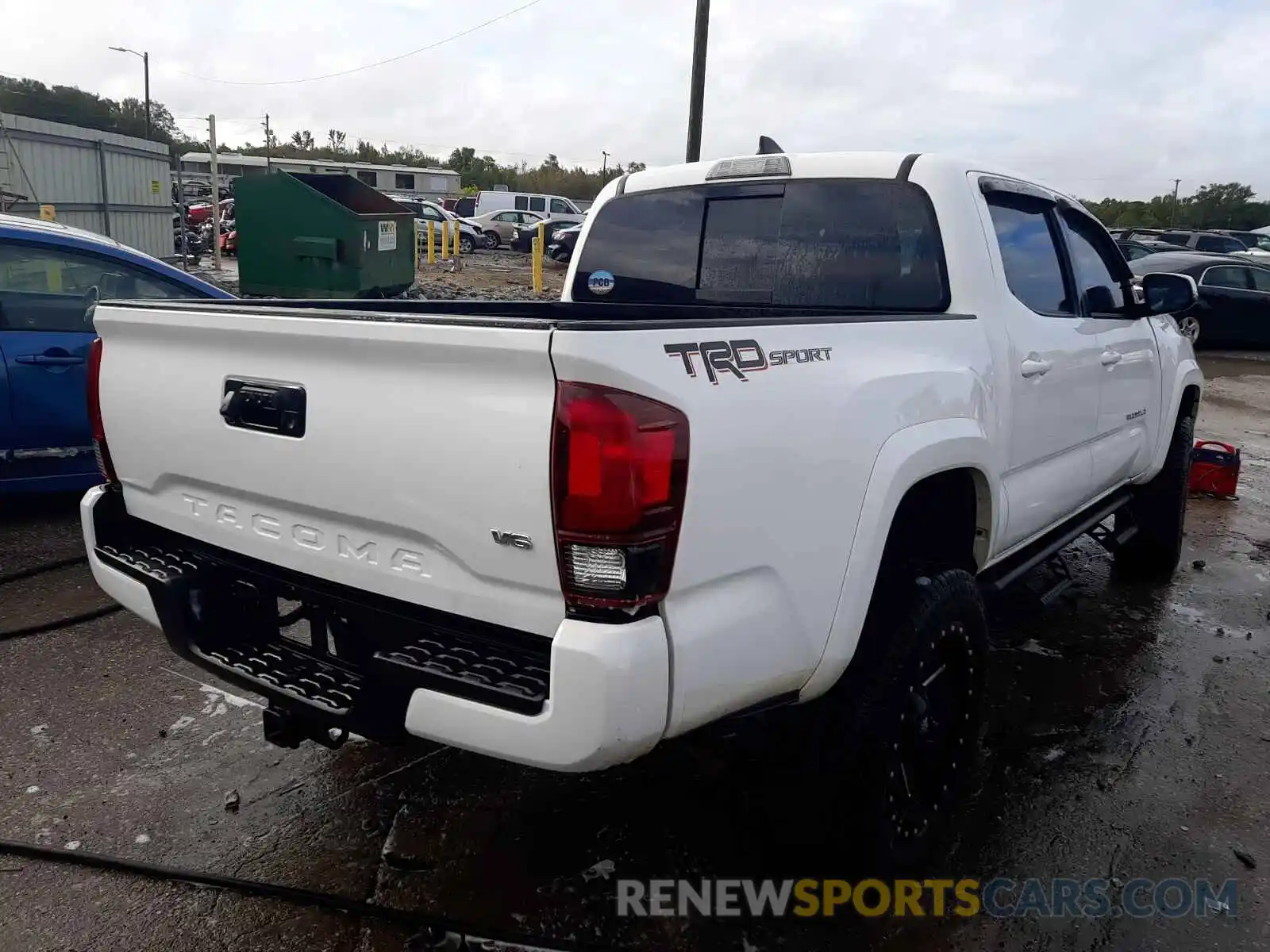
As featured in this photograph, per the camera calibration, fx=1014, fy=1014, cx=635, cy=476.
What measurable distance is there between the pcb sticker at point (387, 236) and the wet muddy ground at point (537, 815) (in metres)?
9.00

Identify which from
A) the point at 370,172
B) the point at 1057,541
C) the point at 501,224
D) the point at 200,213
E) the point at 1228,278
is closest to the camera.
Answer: the point at 1057,541

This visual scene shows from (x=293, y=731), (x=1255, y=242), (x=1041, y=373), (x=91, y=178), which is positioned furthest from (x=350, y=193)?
(x=1255, y=242)

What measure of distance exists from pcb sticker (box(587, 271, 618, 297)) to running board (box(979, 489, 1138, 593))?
1.77 m

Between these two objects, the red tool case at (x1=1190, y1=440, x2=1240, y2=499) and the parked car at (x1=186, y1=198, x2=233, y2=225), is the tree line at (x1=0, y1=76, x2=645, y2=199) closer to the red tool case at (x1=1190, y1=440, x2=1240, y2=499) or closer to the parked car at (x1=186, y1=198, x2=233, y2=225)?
the parked car at (x1=186, y1=198, x2=233, y2=225)

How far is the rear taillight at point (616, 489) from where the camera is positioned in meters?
1.87

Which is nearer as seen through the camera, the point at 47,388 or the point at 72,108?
Answer: the point at 47,388

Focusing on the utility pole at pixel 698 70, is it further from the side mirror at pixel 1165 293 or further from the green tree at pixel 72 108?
the green tree at pixel 72 108

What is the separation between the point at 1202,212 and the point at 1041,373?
72.0m

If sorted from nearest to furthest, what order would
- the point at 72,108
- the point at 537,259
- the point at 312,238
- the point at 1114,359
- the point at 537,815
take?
the point at 537,815, the point at 1114,359, the point at 312,238, the point at 537,259, the point at 72,108

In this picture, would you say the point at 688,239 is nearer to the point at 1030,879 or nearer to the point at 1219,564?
the point at 1030,879

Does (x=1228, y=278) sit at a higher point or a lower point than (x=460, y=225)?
lower

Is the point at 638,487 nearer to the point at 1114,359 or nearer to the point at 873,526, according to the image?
the point at 873,526

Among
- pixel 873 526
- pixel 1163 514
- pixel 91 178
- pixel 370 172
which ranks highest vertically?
pixel 370 172

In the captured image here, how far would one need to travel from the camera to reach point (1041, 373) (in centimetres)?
338
